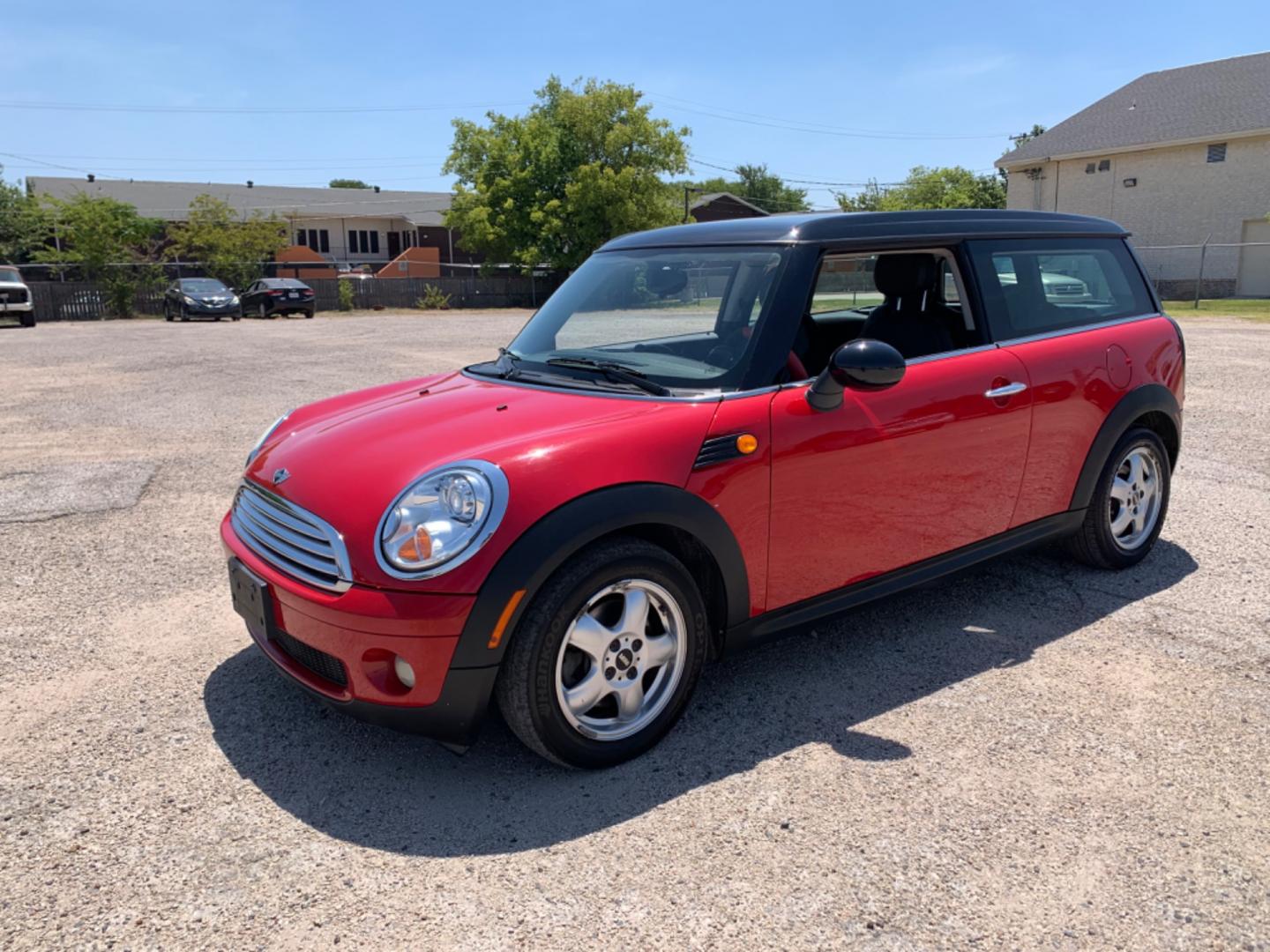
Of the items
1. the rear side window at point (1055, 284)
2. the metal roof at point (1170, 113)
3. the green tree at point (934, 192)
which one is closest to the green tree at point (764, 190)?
the green tree at point (934, 192)

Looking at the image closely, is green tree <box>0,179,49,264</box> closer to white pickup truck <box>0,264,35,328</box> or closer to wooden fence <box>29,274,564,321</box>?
wooden fence <box>29,274,564,321</box>

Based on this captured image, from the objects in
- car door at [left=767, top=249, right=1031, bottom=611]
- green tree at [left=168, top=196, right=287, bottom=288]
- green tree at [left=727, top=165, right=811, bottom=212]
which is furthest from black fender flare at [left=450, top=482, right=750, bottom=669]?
green tree at [left=727, top=165, right=811, bottom=212]

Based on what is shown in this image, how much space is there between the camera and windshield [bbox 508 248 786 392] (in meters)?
3.49

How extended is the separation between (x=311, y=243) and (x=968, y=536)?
57.0 metres

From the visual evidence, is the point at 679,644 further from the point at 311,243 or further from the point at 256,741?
the point at 311,243

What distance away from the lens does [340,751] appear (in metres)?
3.24

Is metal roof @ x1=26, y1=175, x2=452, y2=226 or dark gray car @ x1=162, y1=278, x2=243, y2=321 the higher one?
metal roof @ x1=26, y1=175, x2=452, y2=226

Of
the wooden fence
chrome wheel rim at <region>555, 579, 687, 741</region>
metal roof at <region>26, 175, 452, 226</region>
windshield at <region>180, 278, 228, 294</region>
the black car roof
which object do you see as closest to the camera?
chrome wheel rim at <region>555, 579, 687, 741</region>

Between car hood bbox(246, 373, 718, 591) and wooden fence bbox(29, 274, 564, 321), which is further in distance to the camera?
wooden fence bbox(29, 274, 564, 321)

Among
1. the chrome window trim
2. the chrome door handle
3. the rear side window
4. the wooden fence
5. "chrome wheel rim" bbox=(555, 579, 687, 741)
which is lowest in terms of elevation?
"chrome wheel rim" bbox=(555, 579, 687, 741)

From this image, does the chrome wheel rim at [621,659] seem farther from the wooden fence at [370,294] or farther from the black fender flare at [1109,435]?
the wooden fence at [370,294]

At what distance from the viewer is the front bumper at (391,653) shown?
273 cm

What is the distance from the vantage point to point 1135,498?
4.81 m

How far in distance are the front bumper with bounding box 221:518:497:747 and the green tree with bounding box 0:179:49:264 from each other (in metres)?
42.8
